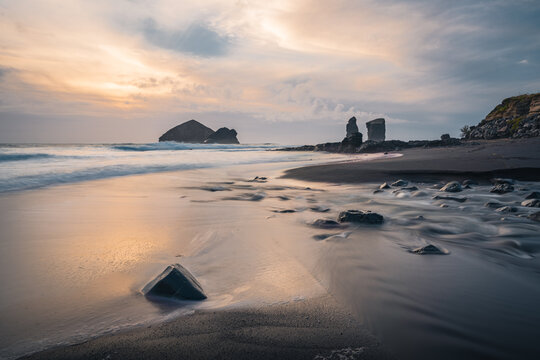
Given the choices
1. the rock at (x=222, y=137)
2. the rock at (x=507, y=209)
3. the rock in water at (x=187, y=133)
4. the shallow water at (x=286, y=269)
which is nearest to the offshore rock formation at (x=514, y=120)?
the rock at (x=507, y=209)

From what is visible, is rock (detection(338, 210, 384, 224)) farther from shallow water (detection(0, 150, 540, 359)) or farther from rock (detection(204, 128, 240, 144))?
rock (detection(204, 128, 240, 144))

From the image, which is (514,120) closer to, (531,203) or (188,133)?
(531,203)

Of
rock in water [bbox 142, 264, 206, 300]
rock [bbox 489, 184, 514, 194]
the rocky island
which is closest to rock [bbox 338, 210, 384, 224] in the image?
rock in water [bbox 142, 264, 206, 300]

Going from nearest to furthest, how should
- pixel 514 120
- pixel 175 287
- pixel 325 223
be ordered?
pixel 175 287 → pixel 325 223 → pixel 514 120

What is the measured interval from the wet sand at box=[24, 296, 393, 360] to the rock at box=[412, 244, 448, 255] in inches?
47.1

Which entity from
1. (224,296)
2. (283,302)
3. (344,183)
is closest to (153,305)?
(224,296)

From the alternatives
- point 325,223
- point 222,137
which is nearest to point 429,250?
point 325,223

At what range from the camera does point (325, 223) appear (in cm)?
311

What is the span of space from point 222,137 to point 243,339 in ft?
347

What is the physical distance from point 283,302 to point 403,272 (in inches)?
37.6

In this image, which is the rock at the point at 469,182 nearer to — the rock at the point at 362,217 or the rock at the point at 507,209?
the rock at the point at 507,209

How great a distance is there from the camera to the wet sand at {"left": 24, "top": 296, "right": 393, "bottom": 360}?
44.9 inches

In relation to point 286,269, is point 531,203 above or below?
above

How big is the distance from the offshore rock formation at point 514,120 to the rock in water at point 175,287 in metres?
27.5
